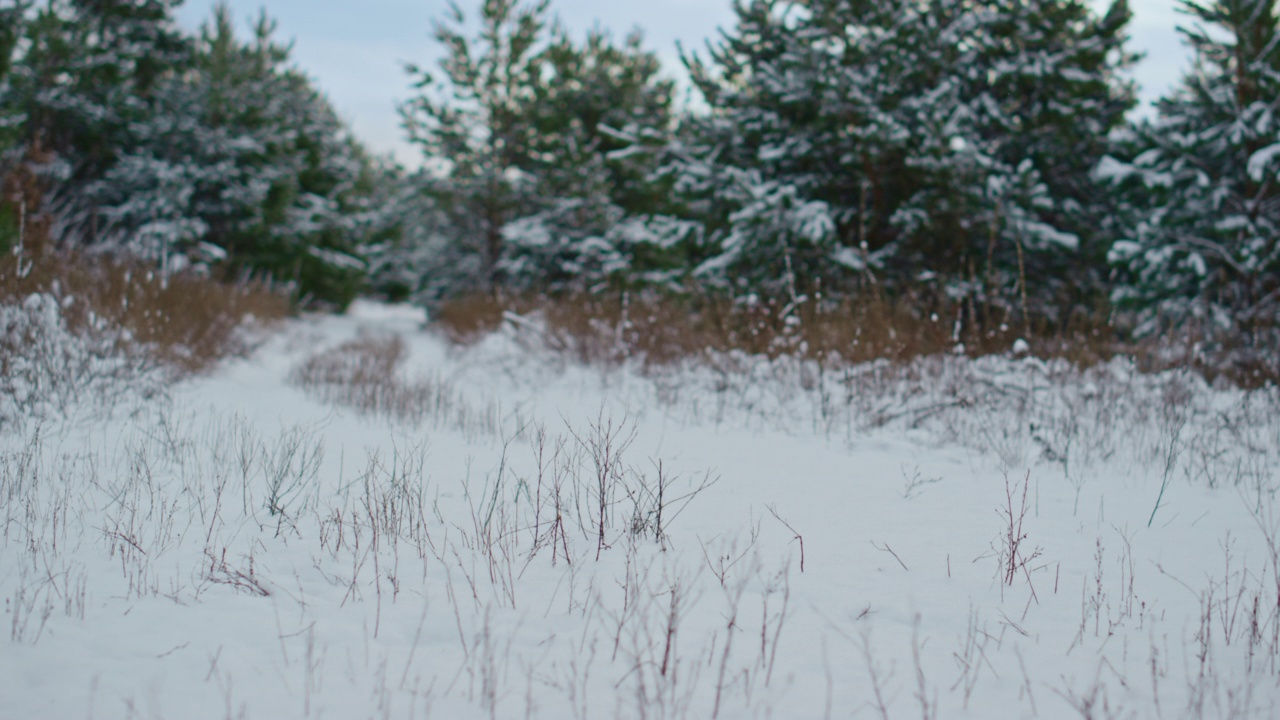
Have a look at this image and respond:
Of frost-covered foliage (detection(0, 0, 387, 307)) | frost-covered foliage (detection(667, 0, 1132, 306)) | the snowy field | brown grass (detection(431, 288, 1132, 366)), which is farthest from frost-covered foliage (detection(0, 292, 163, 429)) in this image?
frost-covered foliage (detection(0, 0, 387, 307))

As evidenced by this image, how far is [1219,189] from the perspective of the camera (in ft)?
21.4

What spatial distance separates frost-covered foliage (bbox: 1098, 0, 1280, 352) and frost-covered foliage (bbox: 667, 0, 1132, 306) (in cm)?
89

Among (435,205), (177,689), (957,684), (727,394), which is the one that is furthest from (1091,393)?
(435,205)

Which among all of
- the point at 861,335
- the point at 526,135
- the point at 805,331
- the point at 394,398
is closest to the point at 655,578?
the point at 394,398

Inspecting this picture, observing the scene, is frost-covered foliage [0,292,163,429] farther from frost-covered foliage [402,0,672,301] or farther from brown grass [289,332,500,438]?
frost-covered foliage [402,0,672,301]

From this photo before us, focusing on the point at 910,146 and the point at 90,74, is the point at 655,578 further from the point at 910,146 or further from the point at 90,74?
the point at 90,74

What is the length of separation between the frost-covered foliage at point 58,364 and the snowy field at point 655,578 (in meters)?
0.26

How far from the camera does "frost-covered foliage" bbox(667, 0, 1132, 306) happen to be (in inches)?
294

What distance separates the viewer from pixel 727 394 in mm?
6348

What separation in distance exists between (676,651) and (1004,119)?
818 centimetres

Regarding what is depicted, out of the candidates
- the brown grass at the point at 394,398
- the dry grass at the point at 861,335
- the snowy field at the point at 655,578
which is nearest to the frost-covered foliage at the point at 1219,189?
the dry grass at the point at 861,335

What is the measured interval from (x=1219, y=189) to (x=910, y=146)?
3.00 metres

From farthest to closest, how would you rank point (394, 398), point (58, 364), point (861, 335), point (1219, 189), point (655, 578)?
point (861, 335) < point (1219, 189) < point (394, 398) < point (58, 364) < point (655, 578)

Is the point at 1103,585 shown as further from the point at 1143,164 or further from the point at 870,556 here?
the point at 1143,164
